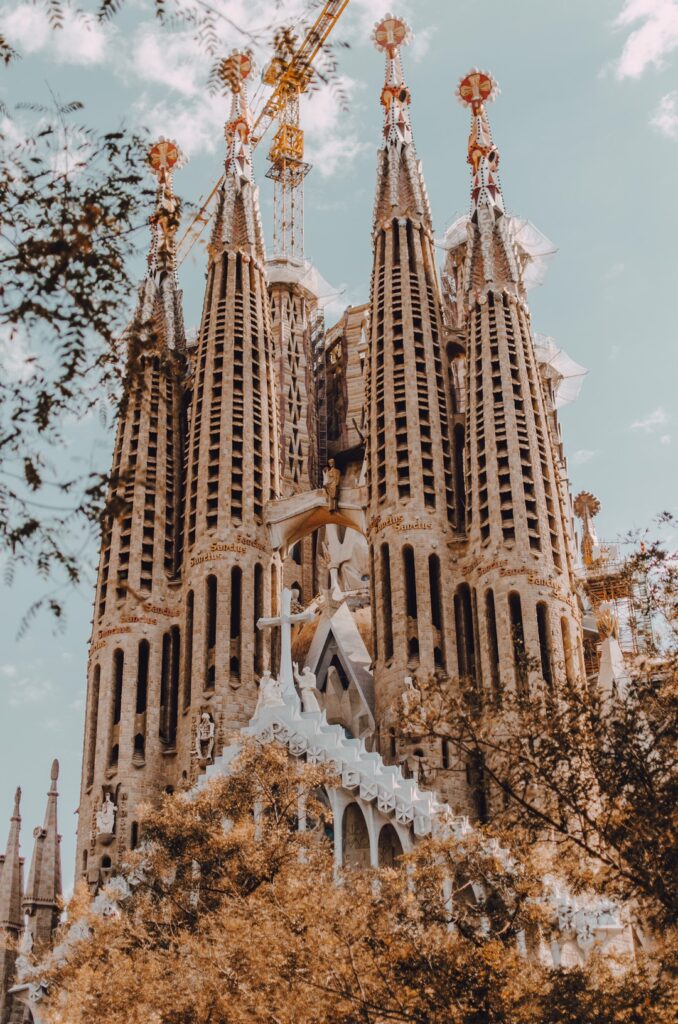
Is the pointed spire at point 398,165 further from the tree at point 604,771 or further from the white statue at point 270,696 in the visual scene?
the tree at point 604,771

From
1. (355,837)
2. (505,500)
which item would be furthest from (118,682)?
(505,500)

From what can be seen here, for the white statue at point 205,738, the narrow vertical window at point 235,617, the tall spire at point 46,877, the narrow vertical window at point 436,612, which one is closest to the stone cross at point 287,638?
the white statue at point 205,738

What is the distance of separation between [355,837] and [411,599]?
6.93 meters

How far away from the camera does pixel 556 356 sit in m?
54.4

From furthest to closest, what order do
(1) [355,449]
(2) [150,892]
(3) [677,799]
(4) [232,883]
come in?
(1) [355,449]
(2) [150,892]
(4) [232,883]
(3) [677,799]

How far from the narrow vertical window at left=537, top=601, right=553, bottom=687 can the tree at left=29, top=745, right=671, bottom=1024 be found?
9083 millimetres

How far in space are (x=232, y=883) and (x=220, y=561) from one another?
1632 cm

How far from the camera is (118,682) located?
119ft

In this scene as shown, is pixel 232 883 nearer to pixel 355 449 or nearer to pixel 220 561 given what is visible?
pixel 220 561

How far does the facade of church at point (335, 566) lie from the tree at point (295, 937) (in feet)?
22.0

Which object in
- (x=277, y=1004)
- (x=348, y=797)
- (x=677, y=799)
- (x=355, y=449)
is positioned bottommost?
(x=277, y=1004)

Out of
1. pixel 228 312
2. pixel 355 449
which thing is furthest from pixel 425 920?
pixel 355 449

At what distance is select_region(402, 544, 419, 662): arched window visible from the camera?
113ft

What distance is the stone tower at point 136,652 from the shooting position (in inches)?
1357
